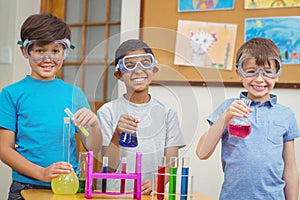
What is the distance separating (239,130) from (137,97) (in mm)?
367

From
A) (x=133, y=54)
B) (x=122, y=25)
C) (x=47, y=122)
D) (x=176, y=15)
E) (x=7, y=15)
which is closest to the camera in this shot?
(x=133, y=54)

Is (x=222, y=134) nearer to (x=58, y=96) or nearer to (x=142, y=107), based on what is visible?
(x=142, y=107)

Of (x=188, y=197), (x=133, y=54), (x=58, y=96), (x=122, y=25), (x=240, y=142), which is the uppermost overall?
(x=122, y=25)

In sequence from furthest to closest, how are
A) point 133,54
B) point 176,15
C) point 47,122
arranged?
point 176,15
point 47,122
point 133,54

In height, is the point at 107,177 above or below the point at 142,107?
below

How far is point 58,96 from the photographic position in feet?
6.97

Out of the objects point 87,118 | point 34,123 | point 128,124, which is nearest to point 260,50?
point 128,124

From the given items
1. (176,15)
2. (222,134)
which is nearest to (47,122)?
(222,134)

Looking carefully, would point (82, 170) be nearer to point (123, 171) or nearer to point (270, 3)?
point (123, 171)

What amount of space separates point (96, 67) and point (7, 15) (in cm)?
226

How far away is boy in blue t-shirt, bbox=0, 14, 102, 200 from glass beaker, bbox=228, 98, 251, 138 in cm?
53

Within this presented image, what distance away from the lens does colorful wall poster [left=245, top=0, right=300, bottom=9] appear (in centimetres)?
294

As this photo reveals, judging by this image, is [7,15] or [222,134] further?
[7,15]

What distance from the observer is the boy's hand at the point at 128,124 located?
182 cm
